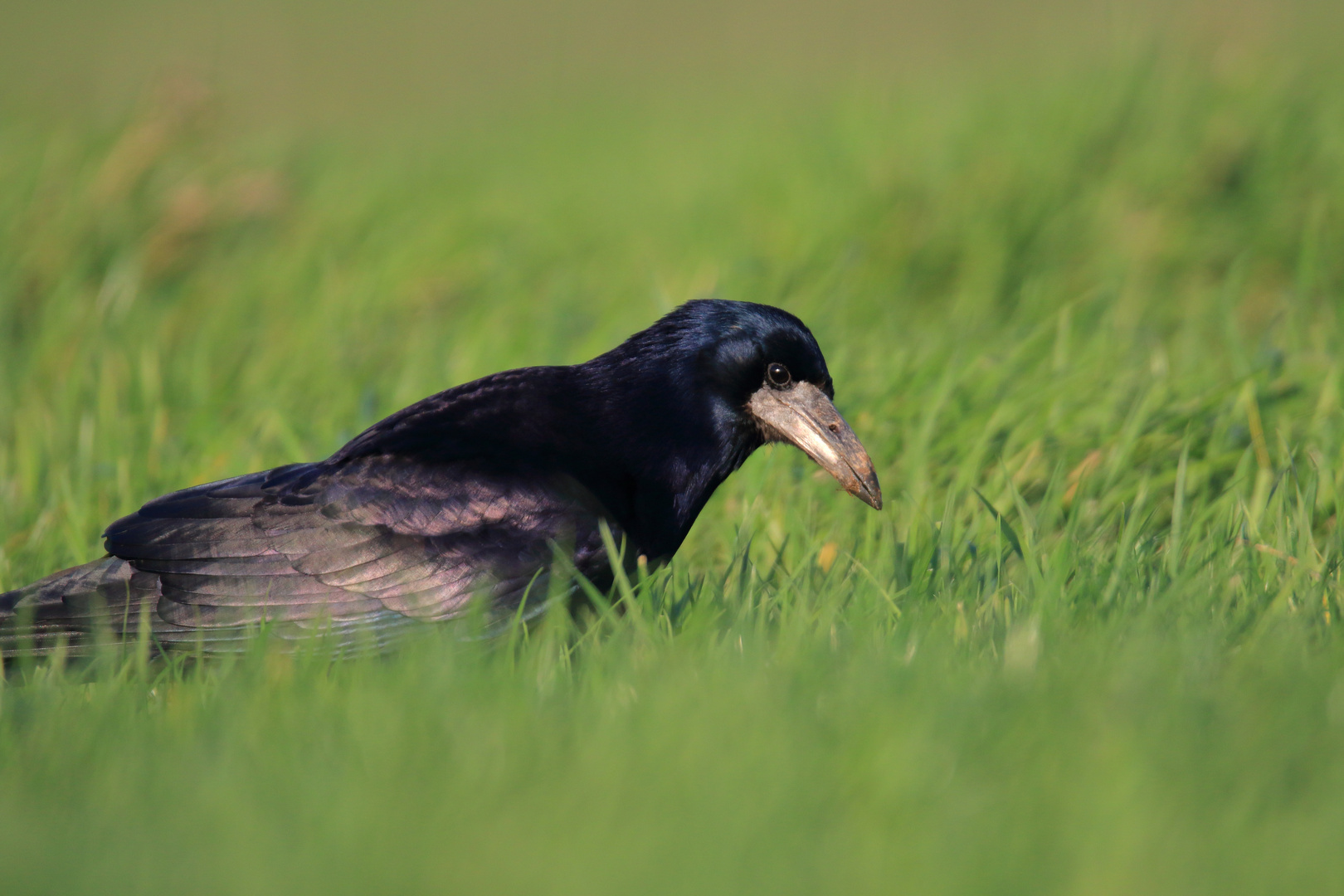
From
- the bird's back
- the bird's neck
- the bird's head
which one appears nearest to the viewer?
the bird's back

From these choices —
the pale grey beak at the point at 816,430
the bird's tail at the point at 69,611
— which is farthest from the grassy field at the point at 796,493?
the pale grey beak at the point at 816,430

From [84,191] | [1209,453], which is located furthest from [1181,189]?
[84,191]

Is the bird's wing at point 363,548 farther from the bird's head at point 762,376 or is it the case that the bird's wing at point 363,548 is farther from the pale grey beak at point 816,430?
the pale grey beak at point 816,430

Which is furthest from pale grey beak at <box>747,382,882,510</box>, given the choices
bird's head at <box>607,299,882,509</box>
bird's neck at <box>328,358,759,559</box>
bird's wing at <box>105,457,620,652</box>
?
bird's wing at <box>105,457,620,652</box>

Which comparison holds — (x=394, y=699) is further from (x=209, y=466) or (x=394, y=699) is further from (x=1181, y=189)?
(x=1181, y=189)

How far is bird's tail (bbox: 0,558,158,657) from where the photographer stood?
10.2ft

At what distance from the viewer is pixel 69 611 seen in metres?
3.15

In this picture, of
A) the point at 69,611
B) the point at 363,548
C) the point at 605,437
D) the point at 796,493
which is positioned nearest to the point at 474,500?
the point at 363,548

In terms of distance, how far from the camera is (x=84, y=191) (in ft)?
19.9

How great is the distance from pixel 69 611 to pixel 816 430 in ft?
6.46

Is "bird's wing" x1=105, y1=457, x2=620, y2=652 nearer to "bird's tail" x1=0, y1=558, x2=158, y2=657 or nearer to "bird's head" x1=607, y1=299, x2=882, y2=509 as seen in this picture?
"bird's tail" x1=0, y1=558, x2=158, y2=657

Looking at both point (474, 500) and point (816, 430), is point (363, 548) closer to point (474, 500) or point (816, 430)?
point (474, 500)

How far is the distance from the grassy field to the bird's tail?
9cm

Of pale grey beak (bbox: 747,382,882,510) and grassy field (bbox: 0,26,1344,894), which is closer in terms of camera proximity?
grassy field (bbox: 0,26,1344,894)
